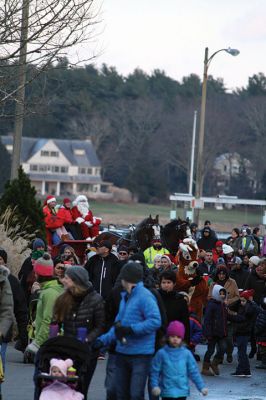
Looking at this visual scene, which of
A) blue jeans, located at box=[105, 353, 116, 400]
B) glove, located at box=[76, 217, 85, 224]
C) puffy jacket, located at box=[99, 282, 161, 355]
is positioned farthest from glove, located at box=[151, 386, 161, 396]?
glove, located at box=[76, 217, 85, 224]

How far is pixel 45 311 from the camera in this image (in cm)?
1155

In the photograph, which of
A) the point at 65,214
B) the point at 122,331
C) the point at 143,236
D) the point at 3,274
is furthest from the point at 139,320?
the point at 65,214

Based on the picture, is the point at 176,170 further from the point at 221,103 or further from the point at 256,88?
the point at 256,88

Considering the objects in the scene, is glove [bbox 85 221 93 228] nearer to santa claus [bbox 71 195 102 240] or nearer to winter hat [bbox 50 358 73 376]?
santa claus [bbox 71 195 102 240]

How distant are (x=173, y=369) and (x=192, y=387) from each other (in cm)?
462

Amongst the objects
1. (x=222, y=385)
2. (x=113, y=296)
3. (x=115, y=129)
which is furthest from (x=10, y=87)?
(x=115, y=129)

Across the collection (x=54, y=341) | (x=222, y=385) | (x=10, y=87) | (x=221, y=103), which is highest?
(x=221, y=103)

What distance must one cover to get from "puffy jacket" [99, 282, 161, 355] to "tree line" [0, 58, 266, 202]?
320 ft

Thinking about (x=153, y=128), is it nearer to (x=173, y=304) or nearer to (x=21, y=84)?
(x=21, y=84)

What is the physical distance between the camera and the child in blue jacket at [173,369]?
1070cm

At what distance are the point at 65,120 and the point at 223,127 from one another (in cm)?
2076

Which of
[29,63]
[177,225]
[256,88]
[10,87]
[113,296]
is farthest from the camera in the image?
[256,88]

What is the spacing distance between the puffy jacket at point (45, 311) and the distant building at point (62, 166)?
371ft

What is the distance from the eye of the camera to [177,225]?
23875mm
